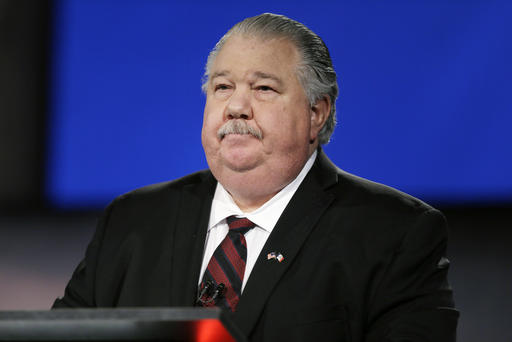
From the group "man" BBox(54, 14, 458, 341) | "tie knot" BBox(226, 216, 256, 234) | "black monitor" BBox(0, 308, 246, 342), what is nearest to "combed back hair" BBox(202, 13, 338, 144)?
"man" BBox(54, 14, 458, 341)

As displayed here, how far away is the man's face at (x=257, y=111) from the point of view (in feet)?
6.05

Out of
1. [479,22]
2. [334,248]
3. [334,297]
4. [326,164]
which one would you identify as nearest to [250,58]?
[326,164]

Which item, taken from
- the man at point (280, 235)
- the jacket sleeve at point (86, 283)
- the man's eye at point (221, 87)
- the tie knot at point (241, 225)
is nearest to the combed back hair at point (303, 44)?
the man at point (280, 235)

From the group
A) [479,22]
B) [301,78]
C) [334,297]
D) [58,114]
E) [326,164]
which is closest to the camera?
[334,297]

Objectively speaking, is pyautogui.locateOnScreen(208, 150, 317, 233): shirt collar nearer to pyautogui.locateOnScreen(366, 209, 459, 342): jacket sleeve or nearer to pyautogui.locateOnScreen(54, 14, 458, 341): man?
pyautogui.locateOnScreen(54, 14, 458, 341): man

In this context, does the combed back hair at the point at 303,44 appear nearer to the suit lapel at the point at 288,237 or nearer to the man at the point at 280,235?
the man at the point at 280,235

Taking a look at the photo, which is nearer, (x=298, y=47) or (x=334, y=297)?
(x=334, y=297)

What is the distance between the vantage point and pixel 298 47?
193 centimetres

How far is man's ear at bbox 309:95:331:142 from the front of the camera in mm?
2002

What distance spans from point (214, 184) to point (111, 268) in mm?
380

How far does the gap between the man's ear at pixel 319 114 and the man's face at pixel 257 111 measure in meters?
0.06

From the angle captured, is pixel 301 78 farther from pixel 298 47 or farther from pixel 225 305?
pixel 225 305

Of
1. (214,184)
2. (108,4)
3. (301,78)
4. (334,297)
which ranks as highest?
(108,4)

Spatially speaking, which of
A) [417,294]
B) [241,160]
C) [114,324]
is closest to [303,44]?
[241,160]
